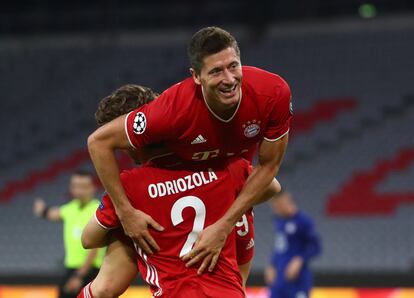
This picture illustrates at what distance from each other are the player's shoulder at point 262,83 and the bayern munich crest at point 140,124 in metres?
0.49

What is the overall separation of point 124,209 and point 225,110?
68 centimetres

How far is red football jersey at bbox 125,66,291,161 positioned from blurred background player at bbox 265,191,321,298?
529cm

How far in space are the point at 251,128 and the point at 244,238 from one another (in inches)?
27.7

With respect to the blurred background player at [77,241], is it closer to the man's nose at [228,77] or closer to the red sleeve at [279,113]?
the red sleeve at [279,113]

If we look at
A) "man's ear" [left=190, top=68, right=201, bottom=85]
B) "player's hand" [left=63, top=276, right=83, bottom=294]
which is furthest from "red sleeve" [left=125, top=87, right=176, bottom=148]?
"player's hand" [left=63, top=276, right=83, bottom=294]

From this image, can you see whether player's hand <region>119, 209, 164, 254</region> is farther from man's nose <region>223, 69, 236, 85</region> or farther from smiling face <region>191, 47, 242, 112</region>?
man's nose <region>223, 69, 236, 85</region>

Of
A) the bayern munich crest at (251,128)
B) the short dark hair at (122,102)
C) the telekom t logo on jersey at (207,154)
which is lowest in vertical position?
the telekom t logo on jersey at (207,154)

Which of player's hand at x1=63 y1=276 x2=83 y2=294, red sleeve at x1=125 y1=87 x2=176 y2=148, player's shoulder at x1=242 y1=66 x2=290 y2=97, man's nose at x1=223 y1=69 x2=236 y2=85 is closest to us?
man's nose at x1=223 y1=69 x2=236 y2=85

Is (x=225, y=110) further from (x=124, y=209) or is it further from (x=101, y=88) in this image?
(x=101, y=88)

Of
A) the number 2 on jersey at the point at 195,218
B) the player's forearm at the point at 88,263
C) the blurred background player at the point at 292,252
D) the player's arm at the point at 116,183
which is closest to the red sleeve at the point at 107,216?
the player's arm at the point at 116,183

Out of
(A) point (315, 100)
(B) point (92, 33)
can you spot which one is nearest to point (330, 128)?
(A) point (315, 100)

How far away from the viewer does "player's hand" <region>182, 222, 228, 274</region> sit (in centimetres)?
427

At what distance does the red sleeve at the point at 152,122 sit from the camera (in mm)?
4113

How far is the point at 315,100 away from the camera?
1614 centimetres
